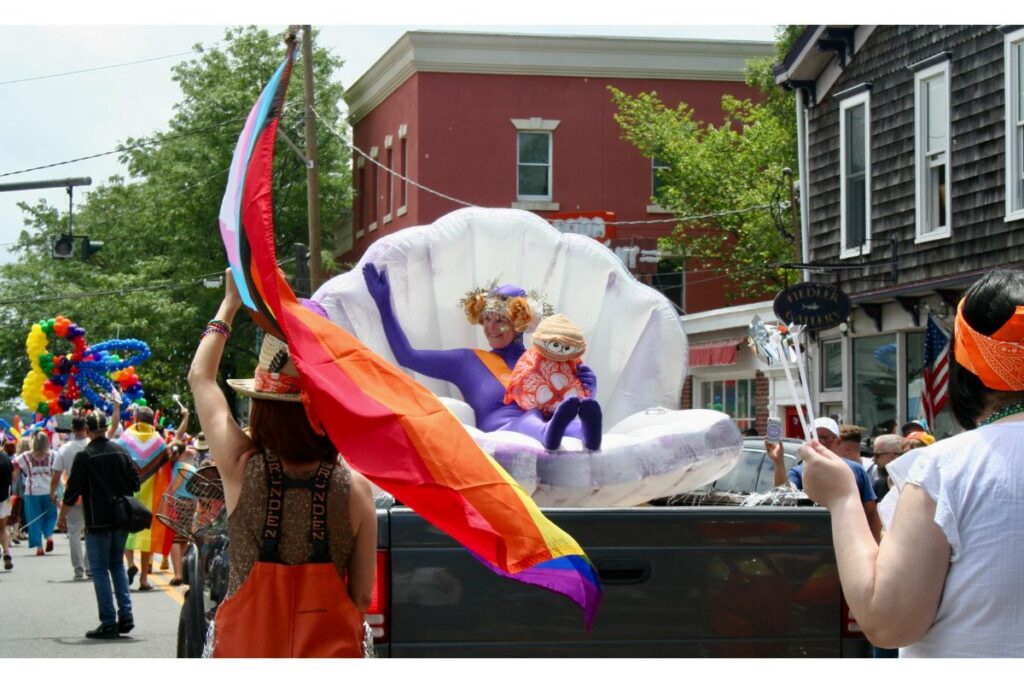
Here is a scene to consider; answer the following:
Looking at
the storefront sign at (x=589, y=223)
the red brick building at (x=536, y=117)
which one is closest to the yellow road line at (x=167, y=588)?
the storefront sign at (x=589, y=223)

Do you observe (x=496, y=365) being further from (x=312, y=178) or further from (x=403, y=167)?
(x=403, y=167)

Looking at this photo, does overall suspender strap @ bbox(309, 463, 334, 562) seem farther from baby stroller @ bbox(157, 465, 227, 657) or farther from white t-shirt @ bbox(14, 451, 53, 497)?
white t-shirt @ bbox(14, 451, 53, 497)

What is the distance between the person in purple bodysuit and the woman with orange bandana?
4.39 meters

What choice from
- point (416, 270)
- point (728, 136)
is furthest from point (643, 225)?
point (416, 270)

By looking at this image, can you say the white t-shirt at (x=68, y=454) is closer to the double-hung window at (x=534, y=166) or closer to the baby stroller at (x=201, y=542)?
the baby stroller at (x=201, y=542)

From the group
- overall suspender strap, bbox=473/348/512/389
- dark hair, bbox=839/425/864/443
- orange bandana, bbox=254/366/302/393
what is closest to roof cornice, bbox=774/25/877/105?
dark hair, bbox=839/425/864/443

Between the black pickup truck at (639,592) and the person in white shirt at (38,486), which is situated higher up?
the black pickup truck at (639,592)

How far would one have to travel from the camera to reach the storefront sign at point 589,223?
99.2ft

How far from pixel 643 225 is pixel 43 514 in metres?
18.5

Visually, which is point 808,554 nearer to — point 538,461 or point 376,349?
point 538,461

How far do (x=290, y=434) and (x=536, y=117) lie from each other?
30.1 m

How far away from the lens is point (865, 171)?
62.9ft

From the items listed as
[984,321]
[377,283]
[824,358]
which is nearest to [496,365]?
[377,283]

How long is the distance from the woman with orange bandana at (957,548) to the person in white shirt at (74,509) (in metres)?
11.8
